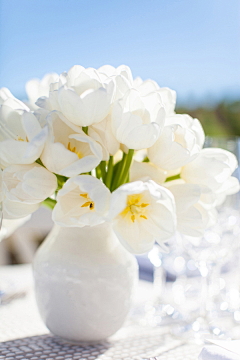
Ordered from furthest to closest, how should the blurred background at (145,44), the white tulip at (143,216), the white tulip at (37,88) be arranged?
the blurred background at (145,44) → the white tulip at (37,88) → the white tulip at (143,216)

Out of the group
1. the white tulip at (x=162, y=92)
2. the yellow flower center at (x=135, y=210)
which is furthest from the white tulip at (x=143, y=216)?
the white tulip at (x=162, y=92)

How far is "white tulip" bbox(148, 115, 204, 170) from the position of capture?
0.35 metres

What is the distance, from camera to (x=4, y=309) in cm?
54

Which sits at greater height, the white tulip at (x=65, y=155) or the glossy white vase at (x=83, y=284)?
the white tulip at (x=65, y=155)

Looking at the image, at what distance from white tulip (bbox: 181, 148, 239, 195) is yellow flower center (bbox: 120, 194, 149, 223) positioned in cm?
9

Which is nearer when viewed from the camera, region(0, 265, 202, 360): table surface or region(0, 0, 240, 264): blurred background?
region(0, 265, 202, 360): table surface

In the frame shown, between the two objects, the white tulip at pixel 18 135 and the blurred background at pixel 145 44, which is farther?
the blurred background at pixel 145 44

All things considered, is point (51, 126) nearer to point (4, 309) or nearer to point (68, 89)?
point (68, 89)

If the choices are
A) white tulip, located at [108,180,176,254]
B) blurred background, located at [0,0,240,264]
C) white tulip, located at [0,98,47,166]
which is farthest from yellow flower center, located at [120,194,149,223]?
blurred background, located at [0,0,240,264]

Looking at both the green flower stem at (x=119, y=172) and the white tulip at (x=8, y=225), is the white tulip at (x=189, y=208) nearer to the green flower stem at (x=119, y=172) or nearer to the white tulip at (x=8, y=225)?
the green flower stem at (x=119, y=172)

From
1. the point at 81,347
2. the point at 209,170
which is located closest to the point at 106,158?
the point at 209,170

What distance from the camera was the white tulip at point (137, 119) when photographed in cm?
33

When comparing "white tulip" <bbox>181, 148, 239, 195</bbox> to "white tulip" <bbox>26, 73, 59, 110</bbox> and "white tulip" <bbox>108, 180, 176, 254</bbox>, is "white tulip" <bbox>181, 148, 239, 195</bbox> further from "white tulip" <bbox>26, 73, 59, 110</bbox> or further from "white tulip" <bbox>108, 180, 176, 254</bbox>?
"white tulip" <bbox>26, 73, 59, 110</bbox>

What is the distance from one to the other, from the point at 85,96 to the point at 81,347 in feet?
1.00
